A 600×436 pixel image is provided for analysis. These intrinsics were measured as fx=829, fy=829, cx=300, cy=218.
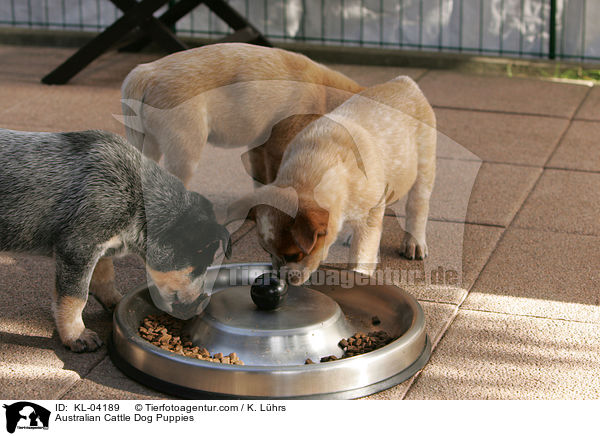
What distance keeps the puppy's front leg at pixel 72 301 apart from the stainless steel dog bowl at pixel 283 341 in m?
0.13

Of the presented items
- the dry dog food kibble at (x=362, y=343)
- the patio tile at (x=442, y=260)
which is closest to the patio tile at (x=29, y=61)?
the patio tile at (x=442, y=260)

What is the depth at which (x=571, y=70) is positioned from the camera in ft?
29.3

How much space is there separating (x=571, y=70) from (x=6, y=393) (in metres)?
7.32

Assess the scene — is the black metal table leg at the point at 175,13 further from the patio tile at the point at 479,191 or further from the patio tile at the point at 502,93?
the patio tile at the point at 479,191

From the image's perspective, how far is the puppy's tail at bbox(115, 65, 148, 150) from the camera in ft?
15.0

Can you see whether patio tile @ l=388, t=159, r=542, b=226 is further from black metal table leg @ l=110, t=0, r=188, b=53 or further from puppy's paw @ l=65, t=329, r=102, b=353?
black metal table leg @ l=110, t=0, r=188, b=53

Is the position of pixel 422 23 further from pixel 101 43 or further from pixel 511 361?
pixel 511 361

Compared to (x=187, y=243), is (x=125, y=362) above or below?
below

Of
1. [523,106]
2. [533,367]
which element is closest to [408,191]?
[533,367]

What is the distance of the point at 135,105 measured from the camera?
4.57 meters

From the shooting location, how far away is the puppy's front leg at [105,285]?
13.1 feet

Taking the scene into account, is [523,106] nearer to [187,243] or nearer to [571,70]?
[571,70]

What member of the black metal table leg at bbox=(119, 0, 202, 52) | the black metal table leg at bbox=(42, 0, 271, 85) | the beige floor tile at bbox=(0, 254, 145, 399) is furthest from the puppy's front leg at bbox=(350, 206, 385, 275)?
the black metal table leg at bbox=(119, 0, 202, 52)
